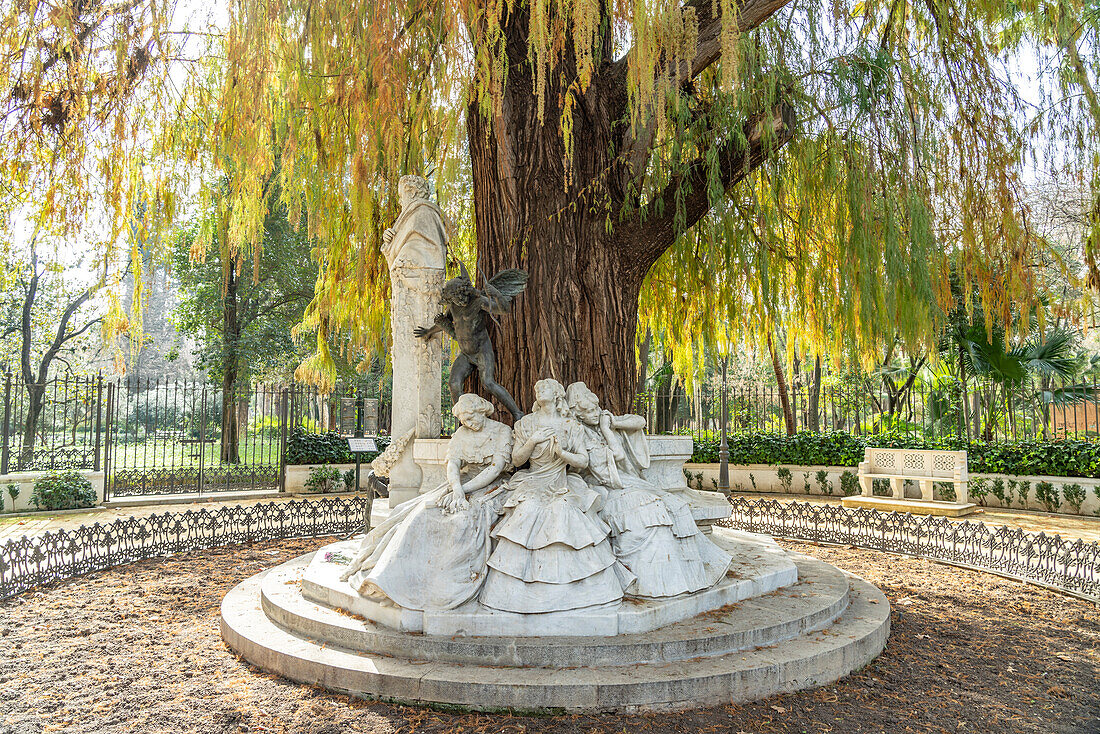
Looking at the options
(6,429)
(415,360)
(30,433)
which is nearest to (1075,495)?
(415,360)

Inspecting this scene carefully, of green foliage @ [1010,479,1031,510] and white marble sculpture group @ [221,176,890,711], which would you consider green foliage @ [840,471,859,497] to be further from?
white marble sculpture group @ [221,176,890,711]

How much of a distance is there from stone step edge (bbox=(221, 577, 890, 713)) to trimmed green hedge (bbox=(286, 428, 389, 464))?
10.5 m

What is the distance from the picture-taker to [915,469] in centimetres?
1218

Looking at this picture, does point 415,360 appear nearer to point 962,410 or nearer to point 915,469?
point 915,469

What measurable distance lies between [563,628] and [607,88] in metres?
4.45

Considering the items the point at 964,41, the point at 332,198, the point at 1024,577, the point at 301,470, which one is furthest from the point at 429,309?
the point at 301,470

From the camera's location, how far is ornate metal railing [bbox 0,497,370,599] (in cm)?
636

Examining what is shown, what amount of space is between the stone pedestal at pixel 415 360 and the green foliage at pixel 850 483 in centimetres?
963

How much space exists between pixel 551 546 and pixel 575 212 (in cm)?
295

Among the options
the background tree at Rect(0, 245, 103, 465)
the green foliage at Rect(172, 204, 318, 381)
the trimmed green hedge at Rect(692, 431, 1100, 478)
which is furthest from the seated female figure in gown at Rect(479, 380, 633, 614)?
the background tree at Rect(0, 245, 103, 465)

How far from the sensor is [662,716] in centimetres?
338

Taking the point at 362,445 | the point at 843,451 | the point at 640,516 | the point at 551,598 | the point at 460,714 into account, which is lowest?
the point at 460,714

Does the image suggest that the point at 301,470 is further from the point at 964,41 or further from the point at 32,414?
the point at 964,41

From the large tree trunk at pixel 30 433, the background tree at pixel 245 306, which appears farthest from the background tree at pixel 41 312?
the large tree trunk at pixel 30 433
